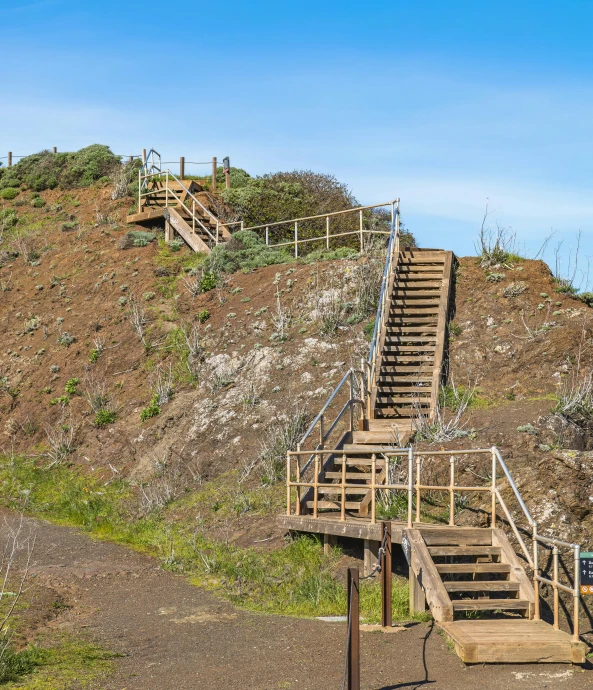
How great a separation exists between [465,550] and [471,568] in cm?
36

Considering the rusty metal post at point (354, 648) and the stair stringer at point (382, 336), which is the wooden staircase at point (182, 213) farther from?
the rusty metal post at point (354, 648)

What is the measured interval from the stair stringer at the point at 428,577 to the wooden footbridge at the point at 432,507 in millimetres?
16

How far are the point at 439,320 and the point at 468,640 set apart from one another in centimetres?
Result: 1188

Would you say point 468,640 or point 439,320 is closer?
point 468,640

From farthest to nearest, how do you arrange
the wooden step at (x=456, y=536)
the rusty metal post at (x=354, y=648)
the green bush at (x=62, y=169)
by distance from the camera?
1. the green bush at (x=62, y=169)
2. the wooden step at (x=456, y=536)
3. the rusty metal post at (x=354, y=648)

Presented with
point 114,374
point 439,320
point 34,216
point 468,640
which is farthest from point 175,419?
point 34,216

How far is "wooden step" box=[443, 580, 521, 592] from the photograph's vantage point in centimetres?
1112

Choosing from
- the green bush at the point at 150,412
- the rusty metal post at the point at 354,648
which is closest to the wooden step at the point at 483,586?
the rusty metal post at the point at 354,648

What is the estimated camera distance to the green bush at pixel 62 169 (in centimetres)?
3988

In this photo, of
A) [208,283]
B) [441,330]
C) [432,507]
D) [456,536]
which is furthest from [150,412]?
[456,536]

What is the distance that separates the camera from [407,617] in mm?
11594

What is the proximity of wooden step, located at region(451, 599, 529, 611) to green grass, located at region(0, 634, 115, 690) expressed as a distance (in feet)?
14.0

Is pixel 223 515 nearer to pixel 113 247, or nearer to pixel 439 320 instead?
pixel 439 320

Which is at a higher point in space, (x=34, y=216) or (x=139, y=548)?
(x=34, y=216)
